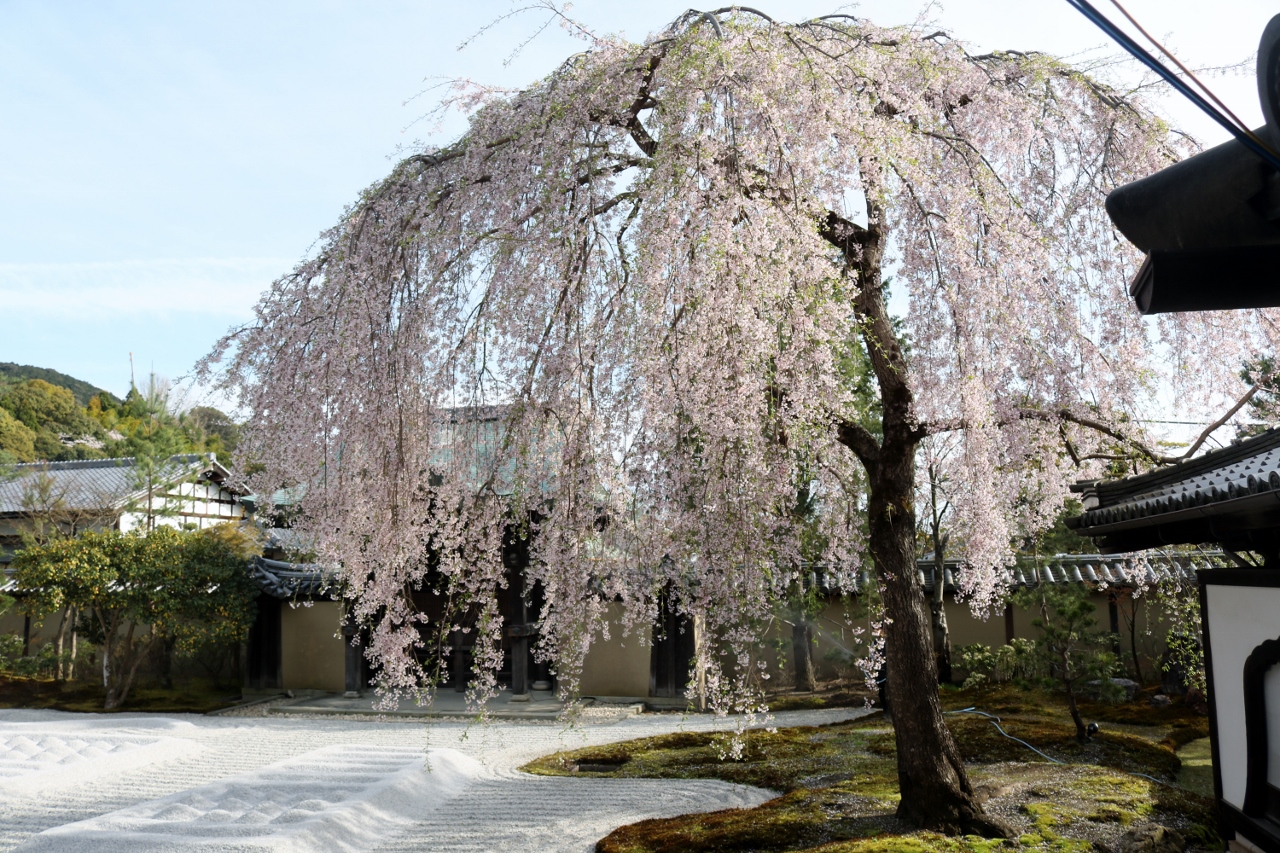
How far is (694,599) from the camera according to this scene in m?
4.86

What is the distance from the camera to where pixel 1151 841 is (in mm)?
5711

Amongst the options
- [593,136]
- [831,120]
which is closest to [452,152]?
[593,136]

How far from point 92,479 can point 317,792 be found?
672 inches

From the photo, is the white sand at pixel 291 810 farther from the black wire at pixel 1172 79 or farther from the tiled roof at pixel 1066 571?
the black wire at pixel 1172 79

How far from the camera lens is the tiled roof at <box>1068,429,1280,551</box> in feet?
13.8

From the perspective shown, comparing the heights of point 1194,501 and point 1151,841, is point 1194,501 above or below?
above

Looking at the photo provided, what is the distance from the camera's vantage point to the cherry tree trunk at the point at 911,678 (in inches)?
231

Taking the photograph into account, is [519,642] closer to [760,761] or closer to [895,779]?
[760,761]

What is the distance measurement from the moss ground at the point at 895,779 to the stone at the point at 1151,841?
3.8 inches

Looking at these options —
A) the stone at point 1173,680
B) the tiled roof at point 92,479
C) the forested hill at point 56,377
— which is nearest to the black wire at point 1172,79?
the stone at point 1173,680

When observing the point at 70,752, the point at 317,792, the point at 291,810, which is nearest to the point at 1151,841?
the point at 291,810

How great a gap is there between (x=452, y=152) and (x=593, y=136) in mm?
1037

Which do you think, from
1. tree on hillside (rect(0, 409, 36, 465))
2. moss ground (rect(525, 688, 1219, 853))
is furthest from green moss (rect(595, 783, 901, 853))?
tree on hillside (rect(0, 409, 36, 465))

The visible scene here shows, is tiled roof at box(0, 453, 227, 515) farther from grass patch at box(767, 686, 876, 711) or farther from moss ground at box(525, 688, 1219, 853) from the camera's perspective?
grass patch at box(767, 686, 876, 711)
